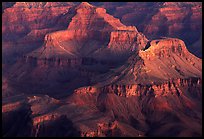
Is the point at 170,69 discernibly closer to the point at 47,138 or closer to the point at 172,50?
the point at 172,50

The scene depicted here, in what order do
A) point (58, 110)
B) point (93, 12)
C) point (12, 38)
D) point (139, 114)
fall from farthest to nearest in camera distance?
point (12, 38), point (93, 12), point (139, 114), point (58, 110)

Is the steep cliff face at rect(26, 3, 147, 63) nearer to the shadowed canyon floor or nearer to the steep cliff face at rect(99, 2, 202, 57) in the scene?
the shadowed canyon floor

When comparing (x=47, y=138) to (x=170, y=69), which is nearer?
(x=47, y=138)

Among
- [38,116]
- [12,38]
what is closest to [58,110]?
[38,116]

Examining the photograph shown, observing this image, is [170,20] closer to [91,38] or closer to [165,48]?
[91,38]

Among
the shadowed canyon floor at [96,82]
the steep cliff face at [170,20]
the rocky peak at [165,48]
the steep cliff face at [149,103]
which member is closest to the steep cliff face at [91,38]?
the shadowed canyon floor at [96,82]

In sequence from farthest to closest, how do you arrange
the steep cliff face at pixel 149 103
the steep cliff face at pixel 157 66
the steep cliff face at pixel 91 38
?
the steep cliff face at pixel 91 38, the steep cliff face at pixel 157 66, the steep cliff face at pixel 149 103

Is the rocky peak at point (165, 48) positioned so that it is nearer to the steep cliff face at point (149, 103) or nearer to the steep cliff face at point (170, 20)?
the steep cliff face at point (149, 103)

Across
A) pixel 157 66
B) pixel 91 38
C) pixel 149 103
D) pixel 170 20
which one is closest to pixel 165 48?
pixel 157 66

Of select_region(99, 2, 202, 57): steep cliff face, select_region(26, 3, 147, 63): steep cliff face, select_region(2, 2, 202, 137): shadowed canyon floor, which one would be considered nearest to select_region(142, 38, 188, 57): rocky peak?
select_region(2, 2, 202, 137): shadowed canyon floor
